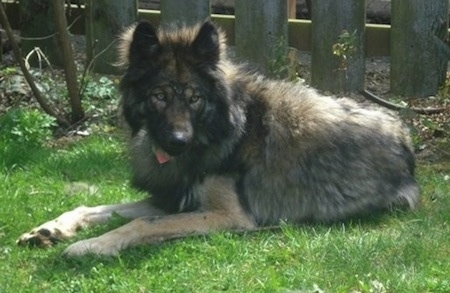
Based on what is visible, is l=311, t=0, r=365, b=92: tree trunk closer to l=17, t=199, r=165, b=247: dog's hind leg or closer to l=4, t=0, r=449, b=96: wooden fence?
l=4, t=0, r=449, b=96: wooden fence

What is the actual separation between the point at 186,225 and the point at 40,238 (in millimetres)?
896

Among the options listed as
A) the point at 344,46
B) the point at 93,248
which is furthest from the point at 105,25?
the point at 93,248

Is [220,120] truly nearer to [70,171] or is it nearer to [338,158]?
[338,158]

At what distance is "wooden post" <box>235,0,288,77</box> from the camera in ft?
31.8

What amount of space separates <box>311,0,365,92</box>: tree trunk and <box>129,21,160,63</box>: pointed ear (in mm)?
3231

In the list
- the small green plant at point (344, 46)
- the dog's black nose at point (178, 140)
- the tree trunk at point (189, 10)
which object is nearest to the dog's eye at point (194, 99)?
the dog's black nose at point (178, 140)

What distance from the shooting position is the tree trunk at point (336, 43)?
378 inches

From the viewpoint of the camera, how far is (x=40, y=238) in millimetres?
6492

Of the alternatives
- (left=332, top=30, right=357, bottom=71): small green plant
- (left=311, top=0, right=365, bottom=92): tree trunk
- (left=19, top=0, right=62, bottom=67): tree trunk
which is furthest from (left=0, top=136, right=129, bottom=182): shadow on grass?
(left=19, top=0, right=62, bottom=67): tree trunk

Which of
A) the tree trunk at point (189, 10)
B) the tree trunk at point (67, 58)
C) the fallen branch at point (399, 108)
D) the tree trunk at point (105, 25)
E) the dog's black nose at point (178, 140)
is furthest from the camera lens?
the tree trunk at point (105, 25)

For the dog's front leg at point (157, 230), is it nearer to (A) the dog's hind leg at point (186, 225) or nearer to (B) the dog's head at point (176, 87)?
(A) the dog's hind leg at point (186, 225)

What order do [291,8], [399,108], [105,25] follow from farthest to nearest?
[291,8]
[105,25]
[399,108]

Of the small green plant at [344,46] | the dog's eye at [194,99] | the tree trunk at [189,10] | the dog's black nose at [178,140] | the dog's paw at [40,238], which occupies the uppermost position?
the tree trunk at [189,10]

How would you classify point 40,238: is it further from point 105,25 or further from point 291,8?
point 291,8
